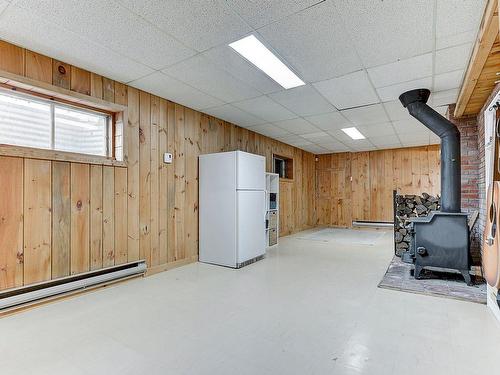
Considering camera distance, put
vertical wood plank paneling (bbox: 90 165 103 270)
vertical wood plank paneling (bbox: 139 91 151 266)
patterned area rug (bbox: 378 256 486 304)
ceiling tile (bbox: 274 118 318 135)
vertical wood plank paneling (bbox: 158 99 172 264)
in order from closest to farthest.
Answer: patterned area rug (bbox: 378 256 486 304)
vertical wood plank paneling (bbox: 90 165 103 270)
vertical wood plank paneling (bbox: 139 91 151 266)
vertical wood plank paneling (bbox: 158 99 172 264)
ceiling tile (bbox: 274 118 318 135)

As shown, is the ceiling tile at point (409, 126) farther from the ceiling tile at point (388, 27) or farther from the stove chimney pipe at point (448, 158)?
the ceiling tile at point (388, 27)

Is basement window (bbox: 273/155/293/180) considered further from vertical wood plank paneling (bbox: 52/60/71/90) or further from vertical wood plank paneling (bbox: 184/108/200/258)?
vertical wood plank paneling (bbox: 52/60/71/90)

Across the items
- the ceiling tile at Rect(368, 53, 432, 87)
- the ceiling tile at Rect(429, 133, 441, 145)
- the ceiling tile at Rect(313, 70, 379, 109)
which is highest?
Result: the ceiling tile at Rect(368, 53, 432, 87)

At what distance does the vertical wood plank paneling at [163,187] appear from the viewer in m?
3.86

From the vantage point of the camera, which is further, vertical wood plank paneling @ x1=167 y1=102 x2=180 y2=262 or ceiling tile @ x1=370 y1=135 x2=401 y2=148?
ceiling tile @ x1=370 y1=135 x2=401 y2=148

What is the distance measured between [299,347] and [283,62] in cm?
256

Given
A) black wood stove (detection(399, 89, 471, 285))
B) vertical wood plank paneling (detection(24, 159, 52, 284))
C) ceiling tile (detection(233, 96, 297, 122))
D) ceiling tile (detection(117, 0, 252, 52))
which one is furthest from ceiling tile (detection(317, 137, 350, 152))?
vertical wood plank paneling (detection(24, 159, 52, 284))

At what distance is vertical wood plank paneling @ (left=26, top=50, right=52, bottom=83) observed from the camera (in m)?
2.61

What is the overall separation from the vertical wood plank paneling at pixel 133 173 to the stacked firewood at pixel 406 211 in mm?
4214

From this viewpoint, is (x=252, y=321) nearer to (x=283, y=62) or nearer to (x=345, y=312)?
(x=345, y=312)

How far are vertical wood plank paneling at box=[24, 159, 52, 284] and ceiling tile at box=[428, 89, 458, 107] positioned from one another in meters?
4.72

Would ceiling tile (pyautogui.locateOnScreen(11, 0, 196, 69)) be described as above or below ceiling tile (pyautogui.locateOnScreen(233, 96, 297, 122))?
above

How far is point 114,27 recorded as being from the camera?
88.0 inches

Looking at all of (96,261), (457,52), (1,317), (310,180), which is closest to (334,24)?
(457,52)
